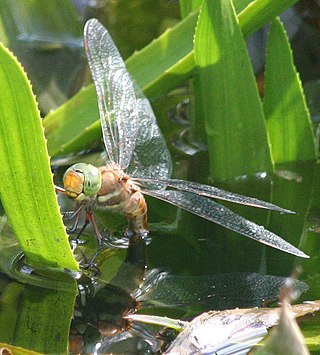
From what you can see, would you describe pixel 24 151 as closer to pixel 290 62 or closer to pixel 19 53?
pixel 290 62

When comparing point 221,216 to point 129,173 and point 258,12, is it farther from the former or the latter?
point 258,12

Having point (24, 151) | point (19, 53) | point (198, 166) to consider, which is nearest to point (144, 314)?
point (24, 151)

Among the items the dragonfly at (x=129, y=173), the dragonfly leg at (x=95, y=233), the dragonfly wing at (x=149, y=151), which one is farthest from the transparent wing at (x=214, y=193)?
the dragonfly leg at (x=95, y=233)

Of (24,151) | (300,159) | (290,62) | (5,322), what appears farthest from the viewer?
(300,159)

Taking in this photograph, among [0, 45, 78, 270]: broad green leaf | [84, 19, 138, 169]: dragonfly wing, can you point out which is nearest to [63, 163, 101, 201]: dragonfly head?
[84, 19, 138, 169]: dragonfly wing

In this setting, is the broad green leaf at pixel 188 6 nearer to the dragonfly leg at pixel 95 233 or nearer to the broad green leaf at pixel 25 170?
the dragonfly leg at pixel 95 233

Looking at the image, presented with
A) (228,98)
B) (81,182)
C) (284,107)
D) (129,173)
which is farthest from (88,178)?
(284,107)
